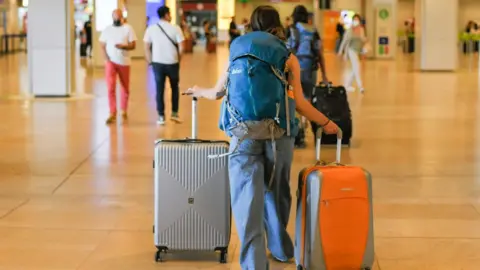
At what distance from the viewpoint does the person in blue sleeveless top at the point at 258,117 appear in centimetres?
489

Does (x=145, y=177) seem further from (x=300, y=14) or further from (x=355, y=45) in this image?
(x=355, y=45)

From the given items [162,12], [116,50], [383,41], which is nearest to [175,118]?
[116,50]

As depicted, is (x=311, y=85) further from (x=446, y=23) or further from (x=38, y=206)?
(x=446, y=23)

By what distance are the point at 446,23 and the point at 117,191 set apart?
20.8m

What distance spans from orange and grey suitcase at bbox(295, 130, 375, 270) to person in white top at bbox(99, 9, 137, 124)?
8.53 meters

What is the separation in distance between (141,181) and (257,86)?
3.98 metres

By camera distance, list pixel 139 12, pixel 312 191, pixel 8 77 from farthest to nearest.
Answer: pixel 139 12, pixel 8 77, pixel 312 191

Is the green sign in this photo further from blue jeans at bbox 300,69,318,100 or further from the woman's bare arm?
the woman's bare arm

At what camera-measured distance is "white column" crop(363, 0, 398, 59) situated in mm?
37000

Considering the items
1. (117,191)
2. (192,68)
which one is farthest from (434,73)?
(117,191)

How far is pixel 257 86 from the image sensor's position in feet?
16.0

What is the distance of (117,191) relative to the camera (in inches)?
320

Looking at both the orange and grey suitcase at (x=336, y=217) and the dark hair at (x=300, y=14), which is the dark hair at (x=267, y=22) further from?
the dark hair at (x=300, y=14)

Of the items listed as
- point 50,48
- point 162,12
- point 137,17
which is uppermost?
point 137,17
